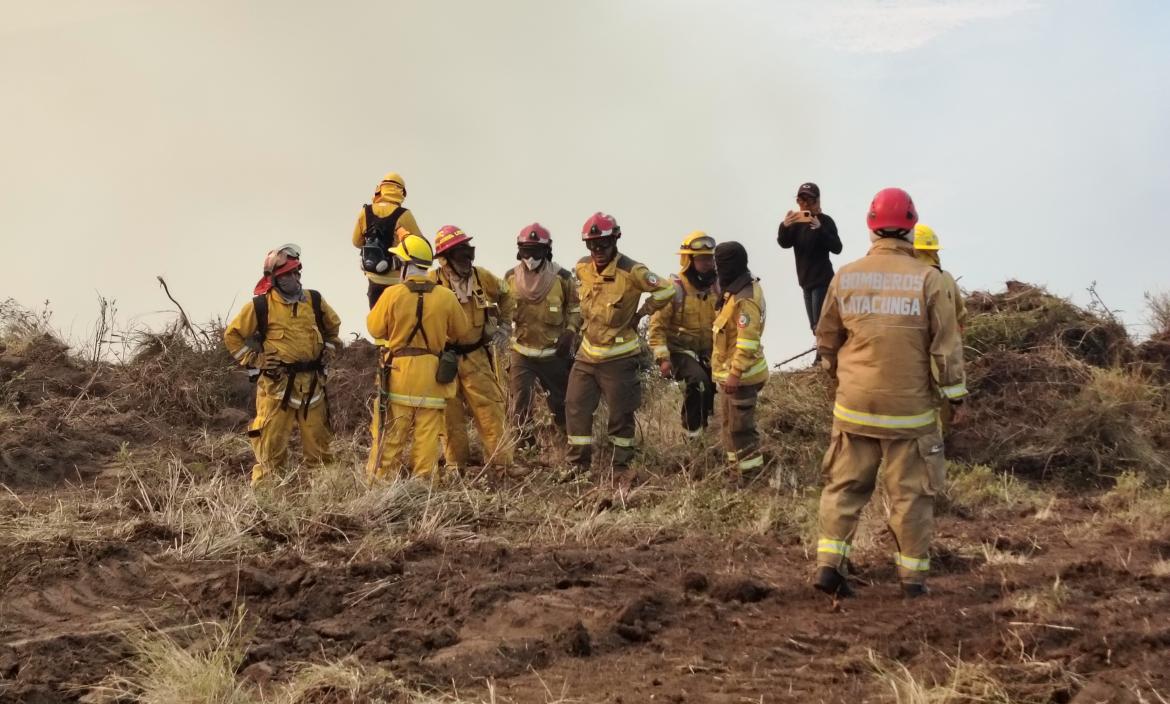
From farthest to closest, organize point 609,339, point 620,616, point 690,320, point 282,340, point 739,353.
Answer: point 690,320
point 609,339
point 282,340
point 739,353
point 620,616

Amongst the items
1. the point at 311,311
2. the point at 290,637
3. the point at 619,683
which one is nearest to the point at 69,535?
the point at 290,637

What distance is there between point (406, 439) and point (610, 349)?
1.96 metres

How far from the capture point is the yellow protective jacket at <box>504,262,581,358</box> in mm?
10109

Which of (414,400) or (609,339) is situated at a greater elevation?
(609,339)

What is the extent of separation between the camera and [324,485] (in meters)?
7.85

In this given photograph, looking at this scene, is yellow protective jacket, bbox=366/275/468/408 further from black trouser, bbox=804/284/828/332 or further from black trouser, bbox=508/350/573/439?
black trouser, bbox=804/284/828/332

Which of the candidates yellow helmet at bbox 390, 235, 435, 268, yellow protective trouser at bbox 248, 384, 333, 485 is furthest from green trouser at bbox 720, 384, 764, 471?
yellow protective trouser at bbox 248, 384, 333, 485

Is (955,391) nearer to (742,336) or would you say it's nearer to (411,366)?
(742,336)

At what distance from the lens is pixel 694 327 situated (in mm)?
10656

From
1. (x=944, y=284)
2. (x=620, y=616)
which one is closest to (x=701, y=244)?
(x=944, y=284)

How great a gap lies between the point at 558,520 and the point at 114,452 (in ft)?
21.1

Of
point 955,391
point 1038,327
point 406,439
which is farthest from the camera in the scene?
point 1038,327

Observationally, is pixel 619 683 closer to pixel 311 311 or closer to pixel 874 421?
pixel 874 421

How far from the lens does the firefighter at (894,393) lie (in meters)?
6.02
